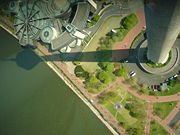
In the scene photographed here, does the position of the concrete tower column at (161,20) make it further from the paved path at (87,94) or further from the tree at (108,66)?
the paved path at (87,94)

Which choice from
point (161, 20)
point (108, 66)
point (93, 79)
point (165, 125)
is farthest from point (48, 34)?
point (161, 20)

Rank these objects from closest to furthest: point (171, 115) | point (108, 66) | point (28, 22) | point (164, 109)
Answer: point (171, 115) → point (164, 109) → point (108, 66) → point (28, 22)

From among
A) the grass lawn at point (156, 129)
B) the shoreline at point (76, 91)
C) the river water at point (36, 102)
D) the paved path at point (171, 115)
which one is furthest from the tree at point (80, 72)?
the paved path at point (171, 115)

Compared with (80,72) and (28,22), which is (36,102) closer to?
(80,72)

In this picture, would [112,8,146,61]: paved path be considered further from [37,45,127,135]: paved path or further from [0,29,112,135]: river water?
[0,29,112,135]: river water

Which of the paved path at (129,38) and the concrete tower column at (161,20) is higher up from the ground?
the concrete tower column at (161,20)

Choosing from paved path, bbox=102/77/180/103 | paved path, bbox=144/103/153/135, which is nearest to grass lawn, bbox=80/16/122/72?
paved path, bbox=102/77/180/103

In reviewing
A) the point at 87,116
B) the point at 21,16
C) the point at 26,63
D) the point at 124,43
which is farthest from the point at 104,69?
the point at 21,16
